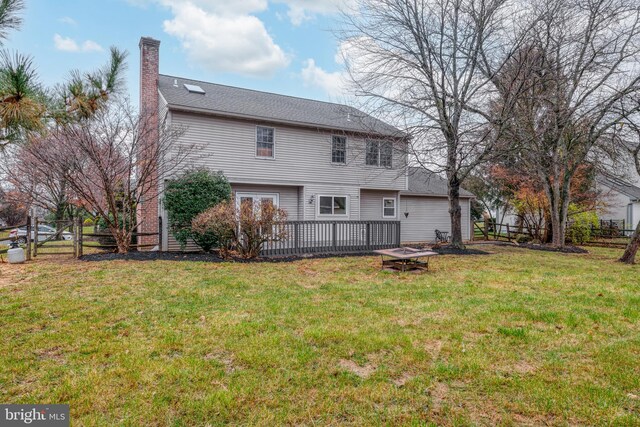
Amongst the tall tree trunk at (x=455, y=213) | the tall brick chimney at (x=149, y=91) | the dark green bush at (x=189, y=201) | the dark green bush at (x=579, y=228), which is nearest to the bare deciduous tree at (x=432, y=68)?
the tall tree trunk at (x=455, y=213)

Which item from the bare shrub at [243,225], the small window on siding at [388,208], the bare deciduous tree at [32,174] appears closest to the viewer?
the bare shrub at [243,225]

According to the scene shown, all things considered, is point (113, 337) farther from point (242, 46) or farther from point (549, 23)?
point (242, 46)

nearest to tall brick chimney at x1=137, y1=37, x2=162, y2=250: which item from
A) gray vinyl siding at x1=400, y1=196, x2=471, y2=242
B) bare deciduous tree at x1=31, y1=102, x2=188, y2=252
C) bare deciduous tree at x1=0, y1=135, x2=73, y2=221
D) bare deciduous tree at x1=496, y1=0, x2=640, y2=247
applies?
bare deciduous tree at x1=31, y1=102, x2=188, y2=252

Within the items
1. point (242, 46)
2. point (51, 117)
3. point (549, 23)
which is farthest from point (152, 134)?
point (549, 23)

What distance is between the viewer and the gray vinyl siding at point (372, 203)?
16.7m

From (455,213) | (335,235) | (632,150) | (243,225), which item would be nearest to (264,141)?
(335,235)

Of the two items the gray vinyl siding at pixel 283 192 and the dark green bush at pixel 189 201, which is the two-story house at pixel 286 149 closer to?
the gray vinyl siding at pixel 283 192

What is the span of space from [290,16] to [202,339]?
14265mm

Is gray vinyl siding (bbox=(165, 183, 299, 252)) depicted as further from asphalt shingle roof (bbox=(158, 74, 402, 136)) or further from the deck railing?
asphalt shingle roof (bbox=(158, 74, 402, 136))

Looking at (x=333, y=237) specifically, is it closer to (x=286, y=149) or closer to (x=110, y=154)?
(x=286, y=149)

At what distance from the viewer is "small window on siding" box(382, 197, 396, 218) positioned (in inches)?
679

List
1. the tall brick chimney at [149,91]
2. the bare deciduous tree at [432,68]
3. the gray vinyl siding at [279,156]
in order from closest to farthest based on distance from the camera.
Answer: the bare deciduous tree at [432,68]
the gray vinyl siding at [279,156]
the tall brick chimney at [149,91]

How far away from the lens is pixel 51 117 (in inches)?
270
